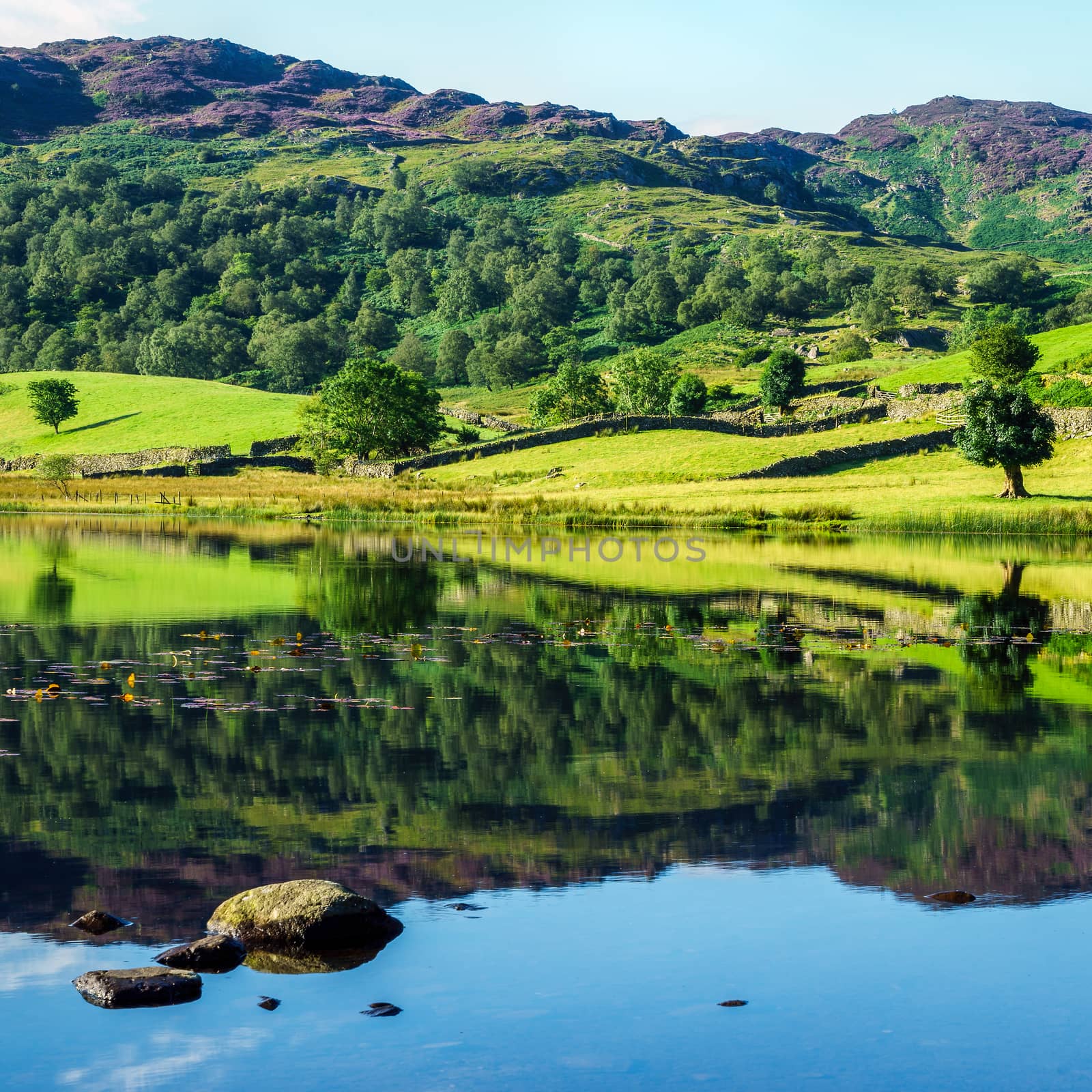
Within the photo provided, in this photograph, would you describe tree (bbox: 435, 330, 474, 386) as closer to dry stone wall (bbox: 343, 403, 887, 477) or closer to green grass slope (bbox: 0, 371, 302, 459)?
green grass slope (bbox: 0, 371, 302, 459)

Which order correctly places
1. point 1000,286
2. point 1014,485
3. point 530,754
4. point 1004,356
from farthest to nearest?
point 1000,286 < point 1004,356 < point 1014,485 < point 530,754

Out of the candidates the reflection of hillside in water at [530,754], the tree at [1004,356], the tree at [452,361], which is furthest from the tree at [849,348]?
the reflection of hillside in water at [530,754]

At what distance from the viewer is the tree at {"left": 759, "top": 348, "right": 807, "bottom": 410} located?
95.5 metres

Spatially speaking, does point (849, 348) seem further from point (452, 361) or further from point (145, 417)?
point (145, 417)

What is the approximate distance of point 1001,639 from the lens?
24.4 meters

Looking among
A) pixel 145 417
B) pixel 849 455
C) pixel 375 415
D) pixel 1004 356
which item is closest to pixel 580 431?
pixel 375 415

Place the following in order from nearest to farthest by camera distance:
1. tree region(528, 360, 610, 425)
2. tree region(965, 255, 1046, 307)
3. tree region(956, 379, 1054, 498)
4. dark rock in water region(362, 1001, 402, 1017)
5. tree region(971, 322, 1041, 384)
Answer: dark rock in water region(362, 1001, 402, 1017)
tree region(956, 379, 1054, 498)
tree region(971, 322, 1041, 384)
tree region(528, 360, 610, 425)
tree region(965, 255, 1046, 307)

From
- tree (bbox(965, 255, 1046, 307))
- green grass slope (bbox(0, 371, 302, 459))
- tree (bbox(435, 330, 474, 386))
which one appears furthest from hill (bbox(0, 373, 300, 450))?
tree (bbox(965, 255, 1046, 307))

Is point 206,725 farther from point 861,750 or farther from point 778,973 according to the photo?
point 778,973

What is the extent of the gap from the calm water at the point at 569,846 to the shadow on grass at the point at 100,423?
98425 millimetres

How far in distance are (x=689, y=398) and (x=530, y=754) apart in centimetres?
9290

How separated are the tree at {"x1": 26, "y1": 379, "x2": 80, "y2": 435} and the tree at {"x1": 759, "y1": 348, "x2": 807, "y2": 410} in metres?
64.2

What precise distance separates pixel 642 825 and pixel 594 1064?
4.41 m

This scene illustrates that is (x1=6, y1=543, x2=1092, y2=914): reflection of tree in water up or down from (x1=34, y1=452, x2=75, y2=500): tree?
up
